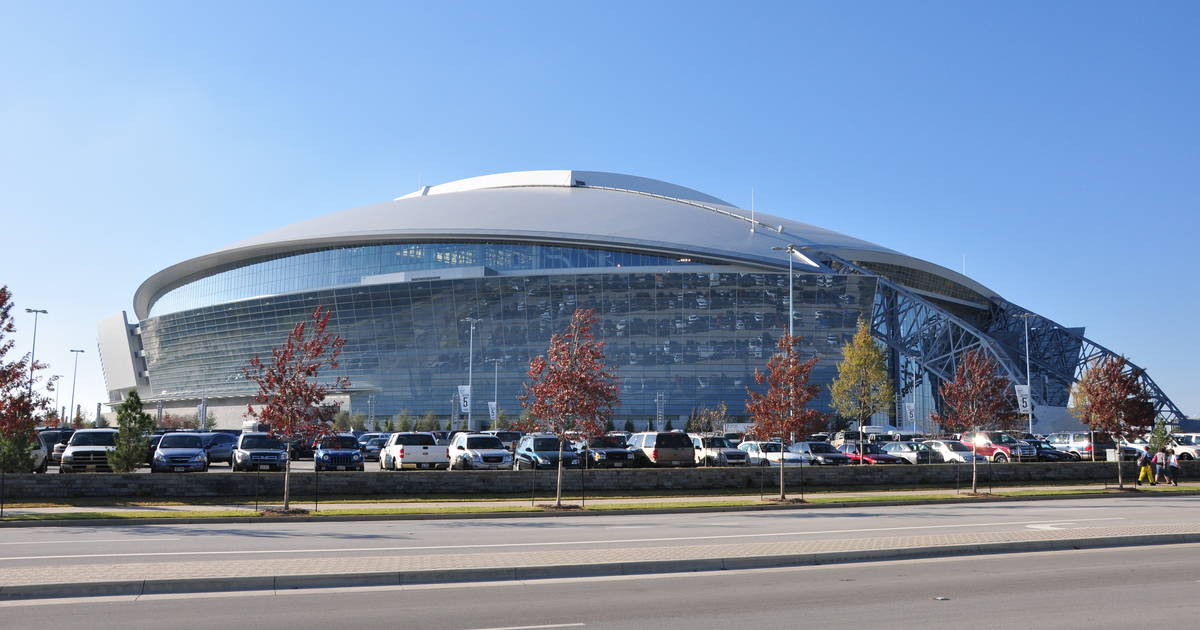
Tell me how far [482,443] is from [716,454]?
1005 centimetres

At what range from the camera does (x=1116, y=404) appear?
36500mm

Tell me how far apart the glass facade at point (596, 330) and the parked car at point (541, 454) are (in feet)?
136

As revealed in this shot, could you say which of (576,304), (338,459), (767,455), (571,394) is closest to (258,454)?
(338,459)

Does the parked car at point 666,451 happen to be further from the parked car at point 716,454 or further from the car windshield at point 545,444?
the car windshield at point 545,444

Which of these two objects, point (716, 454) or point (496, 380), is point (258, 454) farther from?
point (496, 380)

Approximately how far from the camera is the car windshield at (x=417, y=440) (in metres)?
36.3

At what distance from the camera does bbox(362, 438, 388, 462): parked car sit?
49969 mm

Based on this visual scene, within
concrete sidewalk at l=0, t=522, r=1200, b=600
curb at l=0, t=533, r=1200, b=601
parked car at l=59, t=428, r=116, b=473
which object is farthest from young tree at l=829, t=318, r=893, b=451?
curb at l=0, t=533, r=1200, b=601

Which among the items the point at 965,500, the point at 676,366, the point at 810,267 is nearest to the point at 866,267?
the point at 810,267

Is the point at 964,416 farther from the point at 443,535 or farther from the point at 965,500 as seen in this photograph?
the point at 443,535

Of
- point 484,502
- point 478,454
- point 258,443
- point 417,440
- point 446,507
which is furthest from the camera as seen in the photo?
point 417,440

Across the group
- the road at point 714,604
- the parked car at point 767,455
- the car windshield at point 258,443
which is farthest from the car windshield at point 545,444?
the road at point 714,604

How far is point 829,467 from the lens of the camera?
3288cm

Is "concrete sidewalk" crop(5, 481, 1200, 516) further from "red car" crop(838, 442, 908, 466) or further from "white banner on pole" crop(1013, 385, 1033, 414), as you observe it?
"white banner on pole" crop(1013, 385, 1033, 414)
